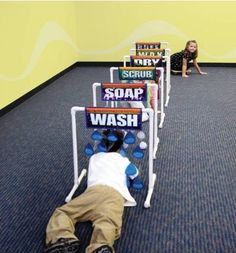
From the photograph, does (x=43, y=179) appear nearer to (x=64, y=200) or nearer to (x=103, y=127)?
(x=64, y=200)

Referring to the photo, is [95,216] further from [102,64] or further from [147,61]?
[102,64]

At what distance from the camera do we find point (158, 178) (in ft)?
8.57

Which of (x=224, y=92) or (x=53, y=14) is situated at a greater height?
(x=53, y=14)

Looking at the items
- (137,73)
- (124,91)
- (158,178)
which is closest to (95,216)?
(158,178)

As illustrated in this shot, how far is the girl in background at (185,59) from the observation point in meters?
5.89

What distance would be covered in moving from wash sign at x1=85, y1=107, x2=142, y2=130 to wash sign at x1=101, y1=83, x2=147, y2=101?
1.44ft

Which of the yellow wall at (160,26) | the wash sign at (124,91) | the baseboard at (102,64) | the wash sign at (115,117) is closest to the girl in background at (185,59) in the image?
the yellow wall at (160,26)

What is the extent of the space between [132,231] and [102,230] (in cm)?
29

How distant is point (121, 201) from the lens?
6.70ft

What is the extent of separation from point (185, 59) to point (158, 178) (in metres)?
3.71

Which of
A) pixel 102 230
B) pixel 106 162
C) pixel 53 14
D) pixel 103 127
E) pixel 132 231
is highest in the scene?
pixel 53 14

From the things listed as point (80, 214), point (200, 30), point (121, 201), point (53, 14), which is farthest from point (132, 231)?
point (200, 30)

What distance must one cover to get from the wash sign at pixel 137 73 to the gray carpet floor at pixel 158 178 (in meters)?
0.63

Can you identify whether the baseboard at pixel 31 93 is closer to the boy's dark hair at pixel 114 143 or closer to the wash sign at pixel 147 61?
the wash sign at pixel 147 61
